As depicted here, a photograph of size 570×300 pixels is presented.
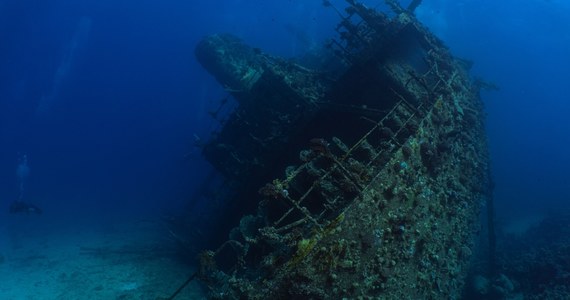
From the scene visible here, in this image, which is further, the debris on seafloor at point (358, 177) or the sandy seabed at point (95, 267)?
the sandy seabed at point (95, 267)

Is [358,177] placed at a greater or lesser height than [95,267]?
greater

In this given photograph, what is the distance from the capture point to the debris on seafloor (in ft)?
18.1

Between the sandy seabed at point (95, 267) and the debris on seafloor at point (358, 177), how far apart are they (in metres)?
3.60

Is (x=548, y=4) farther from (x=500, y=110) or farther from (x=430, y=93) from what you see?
(x=430, y=93)

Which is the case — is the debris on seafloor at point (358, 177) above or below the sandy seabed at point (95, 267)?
above

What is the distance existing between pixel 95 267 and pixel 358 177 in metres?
13.4

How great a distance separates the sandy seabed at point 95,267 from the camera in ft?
42.7

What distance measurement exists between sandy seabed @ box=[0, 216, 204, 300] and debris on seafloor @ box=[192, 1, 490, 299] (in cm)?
360

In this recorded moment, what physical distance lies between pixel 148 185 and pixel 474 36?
56529 millimetres

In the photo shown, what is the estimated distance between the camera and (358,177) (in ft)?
21.0

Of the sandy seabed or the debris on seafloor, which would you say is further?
the sandy seabed

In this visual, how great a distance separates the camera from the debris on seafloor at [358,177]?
5.53 m

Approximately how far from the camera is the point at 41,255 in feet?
62.2

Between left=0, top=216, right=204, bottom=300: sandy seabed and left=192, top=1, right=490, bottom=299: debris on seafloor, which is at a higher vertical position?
left=192, top=1, right=490, bottom=299: debris on seafloor
